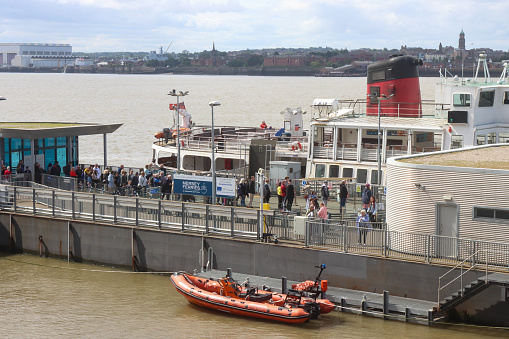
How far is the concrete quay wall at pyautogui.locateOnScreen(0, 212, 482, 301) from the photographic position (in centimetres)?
2620

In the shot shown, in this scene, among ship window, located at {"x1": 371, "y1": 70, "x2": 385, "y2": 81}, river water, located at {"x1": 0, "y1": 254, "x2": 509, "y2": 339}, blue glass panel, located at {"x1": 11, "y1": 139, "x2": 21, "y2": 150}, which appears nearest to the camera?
river water, located at {"x1": 0, "y1": 254, "x2": 509, "y2": 339}

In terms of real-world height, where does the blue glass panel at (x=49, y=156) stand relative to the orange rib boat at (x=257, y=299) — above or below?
above

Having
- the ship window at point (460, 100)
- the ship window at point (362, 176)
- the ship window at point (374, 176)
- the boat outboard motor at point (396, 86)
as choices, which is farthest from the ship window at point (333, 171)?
the ship window at point (460, 100)

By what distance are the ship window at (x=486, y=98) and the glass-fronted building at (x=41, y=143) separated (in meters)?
17.4

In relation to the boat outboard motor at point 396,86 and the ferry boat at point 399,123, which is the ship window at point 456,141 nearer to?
the ferry boat at point 399,123

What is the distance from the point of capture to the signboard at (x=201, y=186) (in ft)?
108

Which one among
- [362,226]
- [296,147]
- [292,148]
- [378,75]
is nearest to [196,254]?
[362,226]

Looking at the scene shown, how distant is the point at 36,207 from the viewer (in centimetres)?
3459

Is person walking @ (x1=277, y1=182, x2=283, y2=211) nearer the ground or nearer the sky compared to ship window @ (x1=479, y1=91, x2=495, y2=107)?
nearer the ground

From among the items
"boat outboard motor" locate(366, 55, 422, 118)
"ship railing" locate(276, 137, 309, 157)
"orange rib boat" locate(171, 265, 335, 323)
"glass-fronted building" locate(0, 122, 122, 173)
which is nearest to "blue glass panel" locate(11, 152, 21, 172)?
"glass-fronted building" locate(0, 122, 122, 173)

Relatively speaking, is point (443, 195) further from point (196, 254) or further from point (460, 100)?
point (460, 100)

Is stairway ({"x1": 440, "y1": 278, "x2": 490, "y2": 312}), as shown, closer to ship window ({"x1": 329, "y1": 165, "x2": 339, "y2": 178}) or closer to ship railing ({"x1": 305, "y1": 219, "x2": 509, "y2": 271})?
ship railing ({"x1": 305, "y1": 219, "x2": 509, "y2": 271})

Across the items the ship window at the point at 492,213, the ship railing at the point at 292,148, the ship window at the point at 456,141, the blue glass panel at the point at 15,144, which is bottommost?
the ship window at the point at 492,213

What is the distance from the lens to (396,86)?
147 feet
